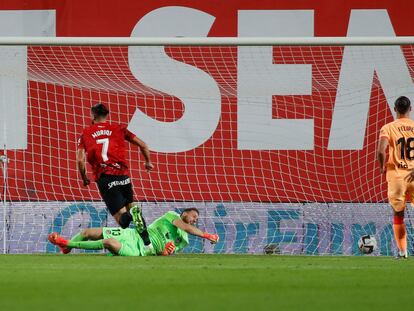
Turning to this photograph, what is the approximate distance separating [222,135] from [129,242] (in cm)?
425

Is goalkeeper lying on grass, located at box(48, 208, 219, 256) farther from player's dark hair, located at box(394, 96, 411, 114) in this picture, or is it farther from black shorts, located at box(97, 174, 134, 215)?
player's dark hair, located at box(394, 96, 411, 114)

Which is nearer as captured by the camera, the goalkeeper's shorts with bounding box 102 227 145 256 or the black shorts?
the goalkeeper's shorts with bounding box 102 227 145 256

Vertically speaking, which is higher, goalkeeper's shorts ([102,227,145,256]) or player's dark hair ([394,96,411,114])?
player's dark hair ([394,96,411,114])

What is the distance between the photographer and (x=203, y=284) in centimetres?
781

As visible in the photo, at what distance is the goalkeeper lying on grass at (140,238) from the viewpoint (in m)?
12.0

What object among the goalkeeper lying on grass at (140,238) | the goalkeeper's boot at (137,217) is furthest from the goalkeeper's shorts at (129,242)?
the goalkeeper's boot at (137,217)

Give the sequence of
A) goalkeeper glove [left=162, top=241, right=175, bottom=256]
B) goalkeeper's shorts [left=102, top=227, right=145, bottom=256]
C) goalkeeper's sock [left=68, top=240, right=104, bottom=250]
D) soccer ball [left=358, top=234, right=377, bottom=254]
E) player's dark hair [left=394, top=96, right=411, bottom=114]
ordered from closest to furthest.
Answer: player's dark hair [left=394, top=96, right=411, bottom=114]
goalkeeper's shorts [left=102, top=227, right=145, bottom=256]
goalkeeper's sock [left=68, top=240, right=104, bottom=250]
goalkeeper glove [left=162, top=241, right=175, bottom=256]
soccer ball [left=358, top=234, right=377, bottom=254]

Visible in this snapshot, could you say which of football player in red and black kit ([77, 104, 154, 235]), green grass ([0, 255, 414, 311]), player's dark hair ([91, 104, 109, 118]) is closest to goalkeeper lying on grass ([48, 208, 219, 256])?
football player in red and black kit ([77, 104, 154, 235])

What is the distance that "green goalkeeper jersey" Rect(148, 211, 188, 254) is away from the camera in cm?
1236

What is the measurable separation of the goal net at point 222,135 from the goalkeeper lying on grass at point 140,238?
8.15 feet

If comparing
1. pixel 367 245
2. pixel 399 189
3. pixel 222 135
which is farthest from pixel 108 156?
pixel 222 135

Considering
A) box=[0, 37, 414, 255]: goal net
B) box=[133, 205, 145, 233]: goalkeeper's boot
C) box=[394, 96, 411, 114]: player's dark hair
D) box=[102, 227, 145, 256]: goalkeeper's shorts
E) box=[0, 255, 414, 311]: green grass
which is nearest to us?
box=[0, 255, 414, 311]: green grass

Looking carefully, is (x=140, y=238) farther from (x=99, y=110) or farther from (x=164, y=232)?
(x=99, y=110)

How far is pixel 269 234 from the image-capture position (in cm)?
1512
